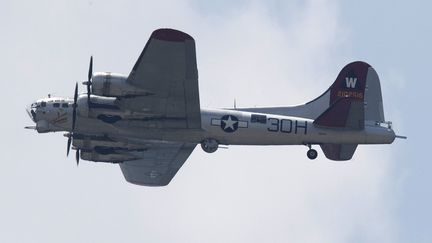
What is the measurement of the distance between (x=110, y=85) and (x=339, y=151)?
12.0 metres

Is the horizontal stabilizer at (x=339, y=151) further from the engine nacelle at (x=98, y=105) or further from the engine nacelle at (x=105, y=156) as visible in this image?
the engine nacelle at (x=98, y=105)

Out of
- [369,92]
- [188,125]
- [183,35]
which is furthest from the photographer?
[369,92]

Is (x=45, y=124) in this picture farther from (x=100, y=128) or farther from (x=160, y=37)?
(x=160, y=37)

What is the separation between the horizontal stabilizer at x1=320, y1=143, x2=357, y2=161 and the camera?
A: 51.0 meters

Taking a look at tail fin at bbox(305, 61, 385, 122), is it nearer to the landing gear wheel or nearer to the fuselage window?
the landing gear wheel

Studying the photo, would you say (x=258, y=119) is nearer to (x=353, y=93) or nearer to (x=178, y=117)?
(x=178, y=117)

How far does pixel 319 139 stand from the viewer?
164ft

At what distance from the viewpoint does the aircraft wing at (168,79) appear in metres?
45.3

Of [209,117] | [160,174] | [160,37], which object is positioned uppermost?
[160,37]

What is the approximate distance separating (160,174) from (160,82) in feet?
28.6

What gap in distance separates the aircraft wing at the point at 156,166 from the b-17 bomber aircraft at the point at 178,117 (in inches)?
2.4

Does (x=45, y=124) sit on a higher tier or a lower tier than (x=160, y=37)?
lower

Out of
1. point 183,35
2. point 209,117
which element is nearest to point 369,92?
point 209,117

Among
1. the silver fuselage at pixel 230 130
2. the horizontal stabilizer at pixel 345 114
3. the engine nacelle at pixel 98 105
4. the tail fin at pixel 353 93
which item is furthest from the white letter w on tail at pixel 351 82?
the engine nacelle at pixel 98 105
